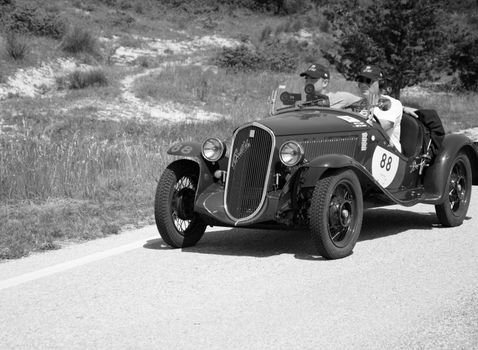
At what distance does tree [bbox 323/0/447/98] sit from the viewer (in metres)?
27.6

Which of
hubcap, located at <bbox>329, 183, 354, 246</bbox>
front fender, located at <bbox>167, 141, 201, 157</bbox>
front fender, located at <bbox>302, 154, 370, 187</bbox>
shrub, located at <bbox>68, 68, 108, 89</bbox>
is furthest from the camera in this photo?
shrub, located at <bbox>68, 68, 108, 89</bbox>

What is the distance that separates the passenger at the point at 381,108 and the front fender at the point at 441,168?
42 centimetres

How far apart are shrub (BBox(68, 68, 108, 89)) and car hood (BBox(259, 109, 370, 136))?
16.4 m

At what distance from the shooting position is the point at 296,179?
23.8ft

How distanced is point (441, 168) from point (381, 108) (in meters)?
0.90

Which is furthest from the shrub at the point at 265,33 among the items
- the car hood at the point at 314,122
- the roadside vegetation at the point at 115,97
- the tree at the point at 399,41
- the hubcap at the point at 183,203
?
the hubcap at the point at 183,203

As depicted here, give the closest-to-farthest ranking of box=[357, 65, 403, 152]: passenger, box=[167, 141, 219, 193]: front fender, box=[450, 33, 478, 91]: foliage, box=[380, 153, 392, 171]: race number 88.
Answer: box=[167, 141, 219, 193]: front fender → box=[380, 153, 392, 171]: race number 88 → box=[357, 65, 403, 152]: passenger → box=[450, 33, 478, 91]: foliage

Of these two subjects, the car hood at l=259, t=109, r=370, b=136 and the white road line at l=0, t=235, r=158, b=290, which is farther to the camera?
the car hood at l=259, t=109, r=370, b=136

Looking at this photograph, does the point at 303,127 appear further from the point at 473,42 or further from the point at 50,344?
the point at 473,42

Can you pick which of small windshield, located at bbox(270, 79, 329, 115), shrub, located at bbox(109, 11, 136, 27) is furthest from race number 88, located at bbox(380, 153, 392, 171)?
shrub, located at bbox(109, 11, 136, 27)

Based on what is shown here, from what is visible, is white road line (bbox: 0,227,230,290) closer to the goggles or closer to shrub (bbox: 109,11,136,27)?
the goggles

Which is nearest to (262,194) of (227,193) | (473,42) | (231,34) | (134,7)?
(227,193)

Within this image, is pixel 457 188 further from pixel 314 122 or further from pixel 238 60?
pixel 238 60

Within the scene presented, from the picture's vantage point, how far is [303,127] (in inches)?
299
